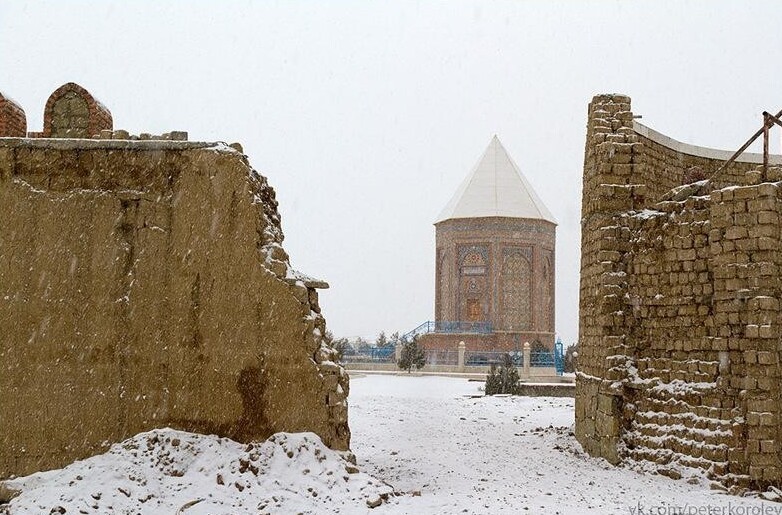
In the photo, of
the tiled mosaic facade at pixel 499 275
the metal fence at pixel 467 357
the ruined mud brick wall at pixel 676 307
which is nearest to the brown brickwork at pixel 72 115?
the ruined mud brick wall at pixel 676 307

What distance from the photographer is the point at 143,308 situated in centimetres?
814

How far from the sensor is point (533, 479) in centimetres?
884

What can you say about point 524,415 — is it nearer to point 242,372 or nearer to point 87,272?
point 242,372

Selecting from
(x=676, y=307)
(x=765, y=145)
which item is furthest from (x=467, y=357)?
(x=765, y=145)

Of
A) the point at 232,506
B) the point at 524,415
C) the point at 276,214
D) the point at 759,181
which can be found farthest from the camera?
the point at 524,415

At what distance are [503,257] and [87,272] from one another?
31590 mm

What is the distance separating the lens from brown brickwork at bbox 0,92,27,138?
912 centimetres

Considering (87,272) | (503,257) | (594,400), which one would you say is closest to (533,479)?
(594,400)

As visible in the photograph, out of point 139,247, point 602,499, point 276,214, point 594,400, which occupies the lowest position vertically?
point 602,499

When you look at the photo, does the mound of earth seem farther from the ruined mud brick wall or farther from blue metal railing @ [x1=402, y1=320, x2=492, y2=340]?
blue metal railing @ [x1=402, y1=320, x2=492, y2=340]

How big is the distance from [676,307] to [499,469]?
123 inches

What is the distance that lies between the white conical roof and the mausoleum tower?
54mm

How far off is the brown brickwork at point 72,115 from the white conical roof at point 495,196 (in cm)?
3003

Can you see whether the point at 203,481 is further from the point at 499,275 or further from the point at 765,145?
the point at 499,275
